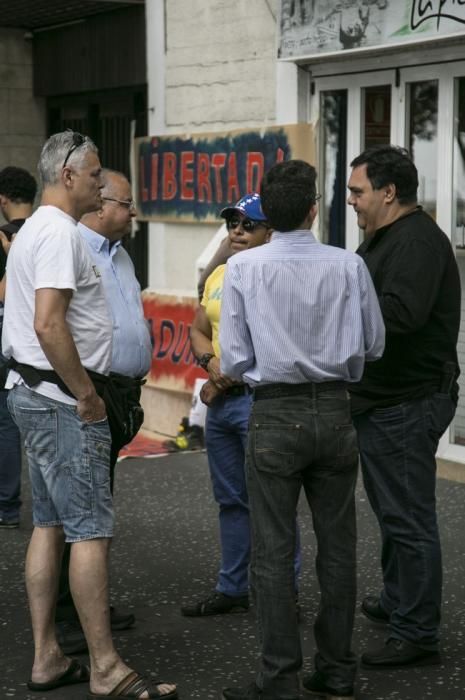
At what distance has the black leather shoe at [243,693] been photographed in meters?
4.45

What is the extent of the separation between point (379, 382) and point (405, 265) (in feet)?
1.52

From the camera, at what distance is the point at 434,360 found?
4.96 metres

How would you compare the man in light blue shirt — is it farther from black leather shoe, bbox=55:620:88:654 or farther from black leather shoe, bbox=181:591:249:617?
black leather shoe, bbox=181:591:249:617

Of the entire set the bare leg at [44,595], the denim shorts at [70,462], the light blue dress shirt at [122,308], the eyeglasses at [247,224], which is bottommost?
Result: the bare leg at [44,595]

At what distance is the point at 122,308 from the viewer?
17.1ft

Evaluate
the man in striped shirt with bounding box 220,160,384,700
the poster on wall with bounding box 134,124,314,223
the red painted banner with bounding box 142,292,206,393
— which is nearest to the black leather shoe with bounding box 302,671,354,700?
the man in striped shirt with bounding box 220,160,384,700

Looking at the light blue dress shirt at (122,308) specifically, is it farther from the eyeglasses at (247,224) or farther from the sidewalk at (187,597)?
the sidewalk at (187,597)

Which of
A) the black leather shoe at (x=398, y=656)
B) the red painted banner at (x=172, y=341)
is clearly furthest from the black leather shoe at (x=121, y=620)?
the red painted banner at (x=172, y=341)

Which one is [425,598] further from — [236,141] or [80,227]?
[236,141]

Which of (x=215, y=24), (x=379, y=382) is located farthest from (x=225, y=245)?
(x=215, y=24)

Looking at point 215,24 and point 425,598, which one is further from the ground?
point 215,24

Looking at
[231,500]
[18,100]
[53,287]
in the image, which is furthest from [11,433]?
[18,100]

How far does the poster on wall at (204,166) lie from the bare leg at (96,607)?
4919 mm

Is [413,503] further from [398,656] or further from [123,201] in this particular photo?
[123,201]
